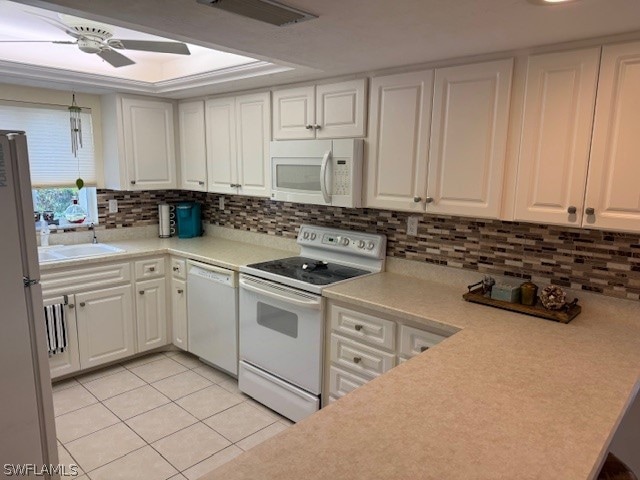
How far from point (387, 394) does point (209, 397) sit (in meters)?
2.09

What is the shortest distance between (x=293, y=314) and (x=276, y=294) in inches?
6.7

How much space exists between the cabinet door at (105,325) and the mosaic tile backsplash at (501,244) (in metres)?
1.28

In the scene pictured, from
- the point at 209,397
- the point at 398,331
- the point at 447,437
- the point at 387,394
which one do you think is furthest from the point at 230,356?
the point at 447,437

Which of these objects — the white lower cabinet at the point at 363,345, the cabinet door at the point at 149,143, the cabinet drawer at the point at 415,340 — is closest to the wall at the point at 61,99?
the cabinet door at the point at 149,143

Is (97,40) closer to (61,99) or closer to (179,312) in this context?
(61,99)

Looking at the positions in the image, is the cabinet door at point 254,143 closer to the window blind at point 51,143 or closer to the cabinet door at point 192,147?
the cabinet door at point 192,147

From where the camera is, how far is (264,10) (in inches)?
58.1

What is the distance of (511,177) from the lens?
210cm

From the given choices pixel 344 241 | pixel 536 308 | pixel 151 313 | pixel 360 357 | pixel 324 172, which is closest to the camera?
pixel 536 308

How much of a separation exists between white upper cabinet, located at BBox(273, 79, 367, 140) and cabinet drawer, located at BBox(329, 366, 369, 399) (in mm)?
1383

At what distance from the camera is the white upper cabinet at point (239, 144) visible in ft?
10.5

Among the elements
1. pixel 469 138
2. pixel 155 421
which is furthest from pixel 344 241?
pixel 155 421

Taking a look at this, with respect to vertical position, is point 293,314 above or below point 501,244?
below

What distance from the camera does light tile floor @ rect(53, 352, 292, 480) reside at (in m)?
2.40
